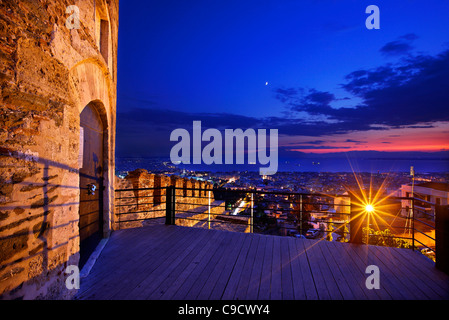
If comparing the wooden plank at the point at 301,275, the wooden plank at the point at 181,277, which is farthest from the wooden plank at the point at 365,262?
the wooden plank at the point at 181,277

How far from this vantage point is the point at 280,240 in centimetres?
434

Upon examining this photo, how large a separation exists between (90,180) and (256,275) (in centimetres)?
297

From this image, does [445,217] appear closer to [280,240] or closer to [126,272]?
[280,240]

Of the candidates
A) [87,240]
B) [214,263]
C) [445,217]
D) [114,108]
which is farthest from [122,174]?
[445,217]

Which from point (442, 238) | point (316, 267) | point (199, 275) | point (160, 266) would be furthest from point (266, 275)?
point (442, 238)

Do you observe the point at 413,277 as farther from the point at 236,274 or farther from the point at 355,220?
the point at 236,274

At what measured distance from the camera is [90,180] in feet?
12.0

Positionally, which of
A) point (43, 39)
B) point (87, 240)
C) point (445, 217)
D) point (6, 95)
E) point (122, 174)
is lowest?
point (87, 240)

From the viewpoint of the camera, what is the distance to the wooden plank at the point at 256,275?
2546 millimetres

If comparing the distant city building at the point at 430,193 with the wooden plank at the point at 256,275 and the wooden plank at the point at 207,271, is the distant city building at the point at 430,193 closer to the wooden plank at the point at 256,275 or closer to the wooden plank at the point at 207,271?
the wooden plank at the point at 256,275

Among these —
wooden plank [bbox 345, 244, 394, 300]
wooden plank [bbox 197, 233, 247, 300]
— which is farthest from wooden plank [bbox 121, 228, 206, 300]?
wooden plank [bbox 345, 244, 394, 300]
